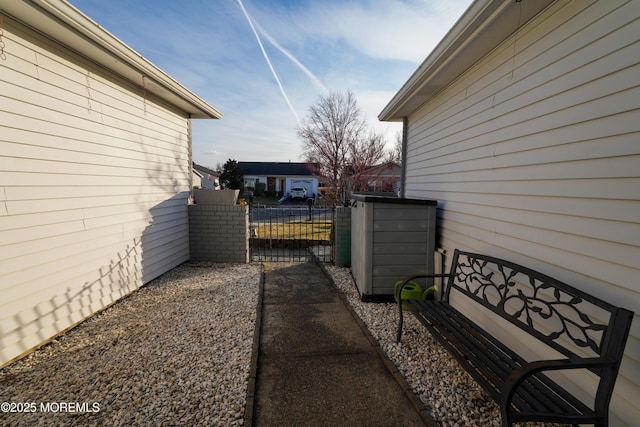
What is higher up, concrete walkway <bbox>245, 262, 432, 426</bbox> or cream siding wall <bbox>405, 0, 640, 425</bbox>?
cream siding wall <bbox>405, 0, 640, 425</bbox>

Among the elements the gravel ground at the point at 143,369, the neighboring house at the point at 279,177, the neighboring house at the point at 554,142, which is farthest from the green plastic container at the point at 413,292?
the neighboring house at the point at 279,177

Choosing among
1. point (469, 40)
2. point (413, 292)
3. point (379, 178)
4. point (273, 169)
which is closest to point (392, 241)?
point (413, 292)

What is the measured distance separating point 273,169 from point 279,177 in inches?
66.2

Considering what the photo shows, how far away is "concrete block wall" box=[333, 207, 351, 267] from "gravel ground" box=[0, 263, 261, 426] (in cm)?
250

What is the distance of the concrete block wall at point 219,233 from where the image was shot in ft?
20.4

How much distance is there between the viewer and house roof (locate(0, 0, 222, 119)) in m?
2.60

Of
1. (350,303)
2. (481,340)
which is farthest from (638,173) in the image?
(350,303)

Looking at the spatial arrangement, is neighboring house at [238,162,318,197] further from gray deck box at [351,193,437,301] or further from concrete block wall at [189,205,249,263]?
gray deck box at [351,193,437,301]

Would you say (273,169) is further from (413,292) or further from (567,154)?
(567,154)

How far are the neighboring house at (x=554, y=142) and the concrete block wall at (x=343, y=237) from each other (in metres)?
2.52

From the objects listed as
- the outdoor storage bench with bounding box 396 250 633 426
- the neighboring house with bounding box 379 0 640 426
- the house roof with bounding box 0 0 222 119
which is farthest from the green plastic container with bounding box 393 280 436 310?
the house roof with bounding box 0 0 222 119

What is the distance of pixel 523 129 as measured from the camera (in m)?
2.48

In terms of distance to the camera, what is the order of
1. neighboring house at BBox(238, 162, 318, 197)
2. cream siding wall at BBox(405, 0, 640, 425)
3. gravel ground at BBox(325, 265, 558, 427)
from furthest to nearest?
neighboring house at BBox(238, 162, 318, 197) → gravel ground at BBox(325, 265, 558, 427) → cream siding wall at BBox(405, 0, 640, 425)

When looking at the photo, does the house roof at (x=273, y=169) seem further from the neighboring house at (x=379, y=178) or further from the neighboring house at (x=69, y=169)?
the neighboring house at (x=69, y=169)
